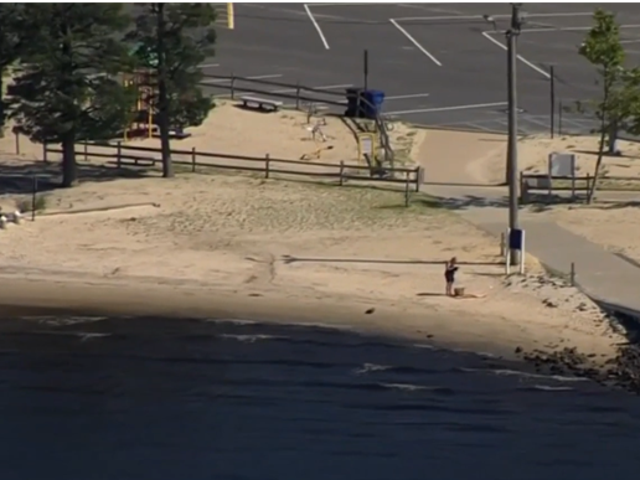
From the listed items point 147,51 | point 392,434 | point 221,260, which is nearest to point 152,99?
point 147,51

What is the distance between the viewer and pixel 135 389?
2703 cm

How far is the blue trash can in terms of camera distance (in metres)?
49.6

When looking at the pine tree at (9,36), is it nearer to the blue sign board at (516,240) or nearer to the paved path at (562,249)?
the paved path at (562,249)

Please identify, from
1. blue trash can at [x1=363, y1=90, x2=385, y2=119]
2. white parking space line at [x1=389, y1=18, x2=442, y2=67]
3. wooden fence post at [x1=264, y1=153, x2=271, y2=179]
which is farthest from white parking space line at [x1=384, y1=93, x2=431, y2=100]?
wooden fence post at [x1=264, y1=153, x2=271, y2=179]

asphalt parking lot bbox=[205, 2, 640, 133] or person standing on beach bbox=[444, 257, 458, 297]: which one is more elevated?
asphalt parking lot bbox=[205, 2, 640, 133]

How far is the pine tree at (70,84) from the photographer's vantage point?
38.0m

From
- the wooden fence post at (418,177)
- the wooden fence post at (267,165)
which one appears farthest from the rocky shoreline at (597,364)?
the wooden fence post at (267,165)

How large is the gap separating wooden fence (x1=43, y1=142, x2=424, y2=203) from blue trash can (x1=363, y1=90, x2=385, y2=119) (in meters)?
5.28

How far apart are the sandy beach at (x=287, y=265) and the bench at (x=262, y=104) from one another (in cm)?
1014

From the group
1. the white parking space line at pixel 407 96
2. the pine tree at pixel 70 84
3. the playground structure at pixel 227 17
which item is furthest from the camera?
the playground structure at pixel 227 17

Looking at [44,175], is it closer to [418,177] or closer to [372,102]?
[418,177]

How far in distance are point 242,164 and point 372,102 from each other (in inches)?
249

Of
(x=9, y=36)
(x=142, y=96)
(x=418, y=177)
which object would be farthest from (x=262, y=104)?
(x=9, y=36)

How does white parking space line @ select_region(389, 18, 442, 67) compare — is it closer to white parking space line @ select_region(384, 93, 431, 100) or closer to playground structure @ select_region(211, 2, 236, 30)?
white parking space line @ select_region(384, 93, 431, 100)
